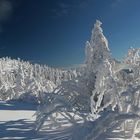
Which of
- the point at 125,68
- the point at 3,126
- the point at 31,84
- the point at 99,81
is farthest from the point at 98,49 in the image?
the point at 31,84

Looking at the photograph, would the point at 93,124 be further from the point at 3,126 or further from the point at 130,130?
the point at 3,126

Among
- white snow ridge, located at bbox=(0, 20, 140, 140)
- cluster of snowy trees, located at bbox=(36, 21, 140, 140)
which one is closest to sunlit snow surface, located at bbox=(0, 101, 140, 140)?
white snow ridge, located at bbox=(0, 20, 140, 140)

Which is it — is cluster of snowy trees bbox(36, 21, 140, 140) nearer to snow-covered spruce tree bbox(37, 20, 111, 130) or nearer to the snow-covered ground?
snow-covered spruce tree bbox(37, 20, 111, 130)

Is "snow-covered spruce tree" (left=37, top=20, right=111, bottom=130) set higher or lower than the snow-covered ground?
higher

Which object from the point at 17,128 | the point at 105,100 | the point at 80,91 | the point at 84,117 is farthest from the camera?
the point at 80,91

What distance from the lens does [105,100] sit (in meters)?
15.0

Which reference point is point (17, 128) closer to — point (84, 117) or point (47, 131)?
point (47, 131)

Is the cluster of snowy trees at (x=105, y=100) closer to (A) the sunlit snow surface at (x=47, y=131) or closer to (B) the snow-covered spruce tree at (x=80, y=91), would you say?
(B) the snow-covered spruce tree at (x=80, y=91)

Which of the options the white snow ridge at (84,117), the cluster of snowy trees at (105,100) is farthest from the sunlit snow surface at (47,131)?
the cluster of snowy trees at (105,100)

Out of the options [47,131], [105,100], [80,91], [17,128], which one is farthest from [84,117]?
[80,91]

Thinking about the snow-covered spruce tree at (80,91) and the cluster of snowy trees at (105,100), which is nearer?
the cluster of snowy trees at (105,100)

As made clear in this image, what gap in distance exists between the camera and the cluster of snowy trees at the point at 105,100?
9159mm

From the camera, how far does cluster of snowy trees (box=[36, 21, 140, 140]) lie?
30.0ft

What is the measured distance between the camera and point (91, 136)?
900 cm
